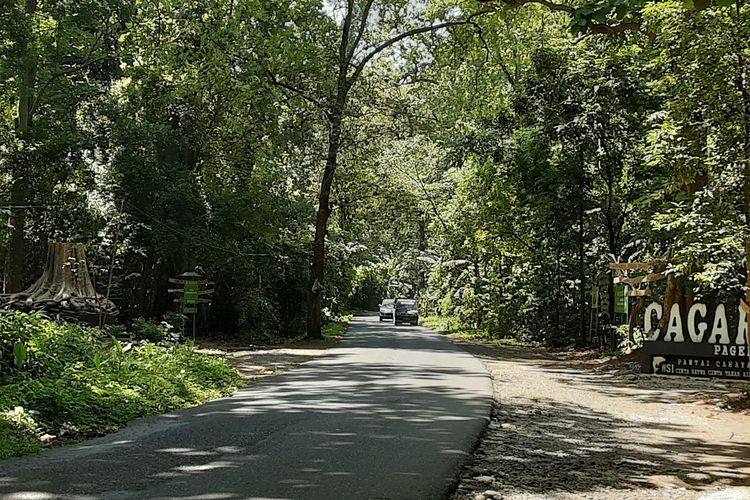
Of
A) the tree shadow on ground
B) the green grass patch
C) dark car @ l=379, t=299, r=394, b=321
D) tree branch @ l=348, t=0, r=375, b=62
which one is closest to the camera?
the green grass patch

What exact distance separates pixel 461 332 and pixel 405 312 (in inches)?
374

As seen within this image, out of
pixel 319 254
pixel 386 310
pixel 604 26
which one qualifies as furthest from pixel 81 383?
pixel 386 310

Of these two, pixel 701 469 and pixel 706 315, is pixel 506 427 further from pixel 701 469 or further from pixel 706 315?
pixel 706 315

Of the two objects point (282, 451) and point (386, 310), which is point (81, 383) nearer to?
point (282, 451)

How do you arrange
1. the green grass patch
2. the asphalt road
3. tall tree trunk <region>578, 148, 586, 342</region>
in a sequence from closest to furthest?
the asphalt road, the green grass patch, tall tree trunk <region>578, 148, 586, 342</region>

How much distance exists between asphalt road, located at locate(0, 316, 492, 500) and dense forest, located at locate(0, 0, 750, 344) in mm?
8661

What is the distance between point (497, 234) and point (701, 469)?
72.4ft

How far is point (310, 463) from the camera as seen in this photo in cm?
712

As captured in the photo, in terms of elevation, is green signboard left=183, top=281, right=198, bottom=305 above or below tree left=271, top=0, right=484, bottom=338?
below

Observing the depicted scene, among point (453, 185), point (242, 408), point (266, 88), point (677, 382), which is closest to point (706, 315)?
point (677, 382)

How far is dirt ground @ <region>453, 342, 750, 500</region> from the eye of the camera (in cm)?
695

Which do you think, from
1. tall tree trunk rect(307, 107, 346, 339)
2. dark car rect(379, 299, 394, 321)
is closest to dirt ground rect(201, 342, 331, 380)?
tall tree trunk rect(307, 107, 346, 339)

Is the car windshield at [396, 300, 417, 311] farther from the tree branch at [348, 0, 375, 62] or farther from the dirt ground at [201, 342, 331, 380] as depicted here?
the tree branch at [348, 0, 375, 62]

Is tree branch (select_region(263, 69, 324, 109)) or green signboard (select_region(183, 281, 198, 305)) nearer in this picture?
green signboard (select_region(183, 281, 198, 305))
